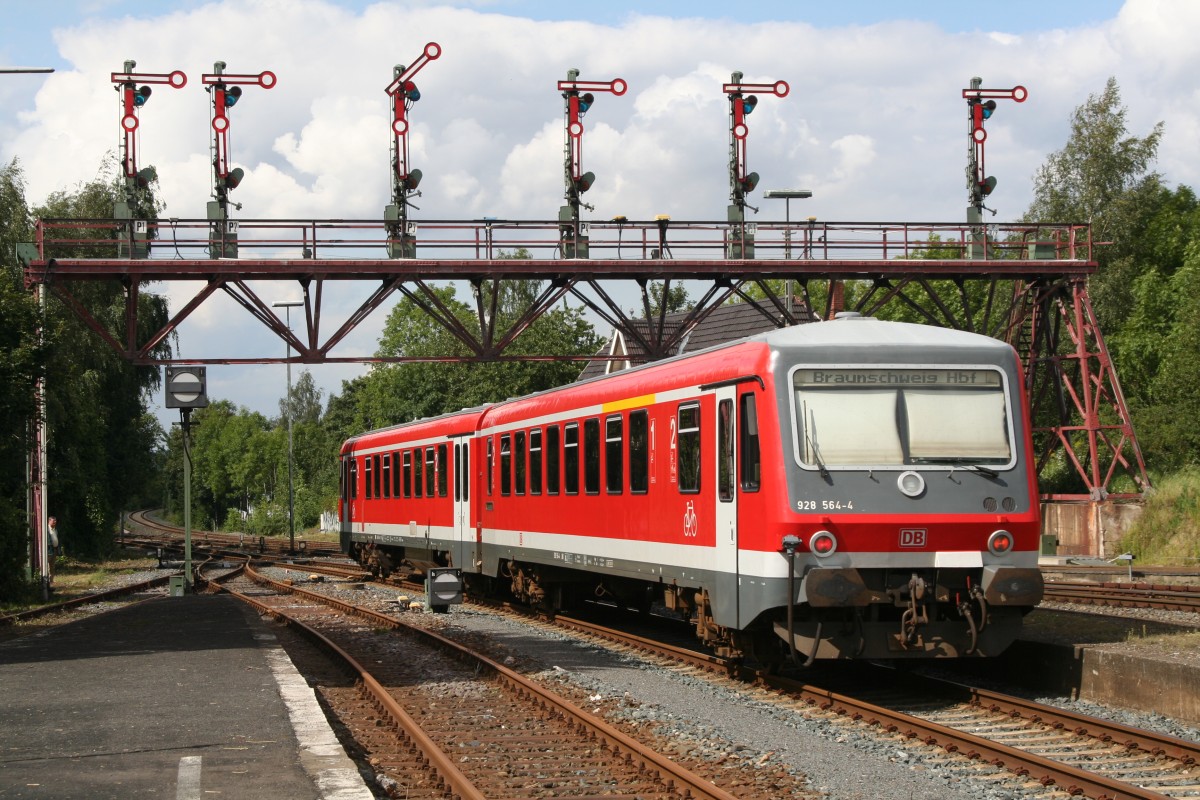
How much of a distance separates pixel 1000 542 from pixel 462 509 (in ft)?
44.5

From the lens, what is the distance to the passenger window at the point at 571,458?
17.9 metres

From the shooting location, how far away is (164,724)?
1059 centimetres

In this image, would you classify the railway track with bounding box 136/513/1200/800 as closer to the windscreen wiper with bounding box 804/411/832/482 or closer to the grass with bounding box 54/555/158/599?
the windscreen wiper with bounding box 804/411/832/482

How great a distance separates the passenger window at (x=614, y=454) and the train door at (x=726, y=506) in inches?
121

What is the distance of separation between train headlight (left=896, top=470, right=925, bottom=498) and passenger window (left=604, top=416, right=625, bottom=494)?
4619mm

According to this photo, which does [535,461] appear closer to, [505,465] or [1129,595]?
[505,465]

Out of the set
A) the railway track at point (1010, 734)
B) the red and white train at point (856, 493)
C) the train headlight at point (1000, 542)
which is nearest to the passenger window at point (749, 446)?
the red and white train at point (856, 493)

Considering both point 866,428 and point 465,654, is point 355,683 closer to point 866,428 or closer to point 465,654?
point 465,654

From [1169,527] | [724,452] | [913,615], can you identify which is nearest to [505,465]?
[724,452]

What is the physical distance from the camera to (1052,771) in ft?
29.4

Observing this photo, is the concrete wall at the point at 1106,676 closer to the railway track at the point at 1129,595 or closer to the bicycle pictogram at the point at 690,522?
the bicycle pictogram at the point at 690,522

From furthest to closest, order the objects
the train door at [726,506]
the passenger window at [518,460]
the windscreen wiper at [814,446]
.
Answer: the passenger window at [518,460] < the train door at [726,506] < the windscreen wiper at [814,446]

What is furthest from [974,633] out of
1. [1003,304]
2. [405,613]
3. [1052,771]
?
[1003,304]

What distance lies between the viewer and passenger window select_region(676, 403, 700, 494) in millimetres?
13780
